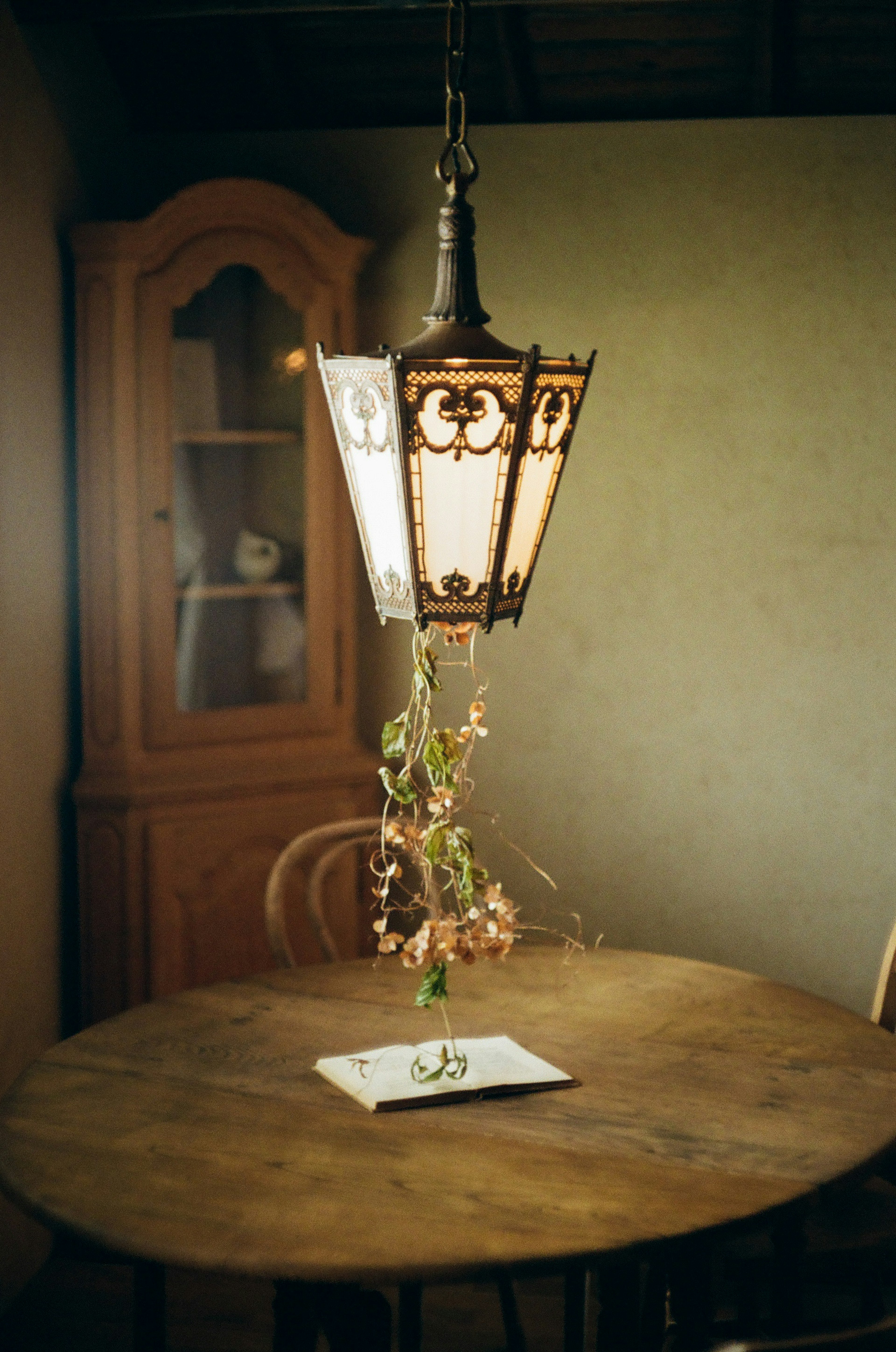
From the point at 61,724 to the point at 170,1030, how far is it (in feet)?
3.59

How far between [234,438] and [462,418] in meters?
1.67

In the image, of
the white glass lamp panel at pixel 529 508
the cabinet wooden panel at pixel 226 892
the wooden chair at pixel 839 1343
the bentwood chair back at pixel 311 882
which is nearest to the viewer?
the wooden chair at pixel 839 1343

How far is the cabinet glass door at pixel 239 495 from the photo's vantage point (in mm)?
2906

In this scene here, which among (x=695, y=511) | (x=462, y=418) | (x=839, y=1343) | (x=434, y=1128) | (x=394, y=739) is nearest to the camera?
(x=839, y=1343)

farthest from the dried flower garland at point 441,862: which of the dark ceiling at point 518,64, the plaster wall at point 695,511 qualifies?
the dark ceiling at point 518,64

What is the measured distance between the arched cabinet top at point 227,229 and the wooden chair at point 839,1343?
2359 mm

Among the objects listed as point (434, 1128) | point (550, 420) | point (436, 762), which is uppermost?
point (550, 420)

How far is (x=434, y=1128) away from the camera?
1.60 meters

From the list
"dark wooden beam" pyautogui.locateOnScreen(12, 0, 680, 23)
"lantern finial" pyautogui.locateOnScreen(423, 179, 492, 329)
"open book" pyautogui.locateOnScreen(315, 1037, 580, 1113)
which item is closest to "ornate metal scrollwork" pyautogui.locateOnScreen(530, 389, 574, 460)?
"lantern finial" pyautogui.locateOnScreen(423, 179, 492, 329)

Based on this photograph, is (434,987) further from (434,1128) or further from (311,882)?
(311,882)

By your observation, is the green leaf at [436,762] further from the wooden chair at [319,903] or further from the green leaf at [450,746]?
the wooden chair at [319,903]

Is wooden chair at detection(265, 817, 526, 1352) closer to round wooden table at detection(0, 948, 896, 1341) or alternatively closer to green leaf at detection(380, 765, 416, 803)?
round wooden table at detection(0, 948, 896, 1341)

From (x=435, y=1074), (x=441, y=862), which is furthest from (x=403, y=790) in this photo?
(x=435, y=1074)

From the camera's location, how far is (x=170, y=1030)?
1893mm
